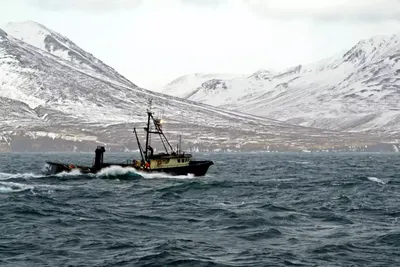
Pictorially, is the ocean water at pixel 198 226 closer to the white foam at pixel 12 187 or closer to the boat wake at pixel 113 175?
the white foam at pixel 12 187

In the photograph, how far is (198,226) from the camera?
51.8 m

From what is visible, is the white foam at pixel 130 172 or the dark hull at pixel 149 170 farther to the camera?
the dark hull at pixel 149 170

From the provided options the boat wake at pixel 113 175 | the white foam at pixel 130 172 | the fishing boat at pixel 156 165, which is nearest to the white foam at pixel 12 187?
the boat wake at pixel 113 175

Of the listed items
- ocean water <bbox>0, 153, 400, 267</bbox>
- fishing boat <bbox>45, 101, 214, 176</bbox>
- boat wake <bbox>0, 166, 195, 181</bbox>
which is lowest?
ocean water <bbox>0, 153, 400, 267</bbox>

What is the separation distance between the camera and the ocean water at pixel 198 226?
39531 millimetres

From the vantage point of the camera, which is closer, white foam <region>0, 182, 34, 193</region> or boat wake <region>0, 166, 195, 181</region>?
white foam <region>0, 182, 34, 193</region>

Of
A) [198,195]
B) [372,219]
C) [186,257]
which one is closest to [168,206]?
[198,195]

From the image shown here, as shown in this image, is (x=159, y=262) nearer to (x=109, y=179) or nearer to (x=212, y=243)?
(x=212, y=243)

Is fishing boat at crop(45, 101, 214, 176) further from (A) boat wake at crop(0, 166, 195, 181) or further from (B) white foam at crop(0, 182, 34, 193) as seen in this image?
(B) white foam at crop(0, 182, 34, 193)

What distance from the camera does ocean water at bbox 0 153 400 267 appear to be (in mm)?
39531

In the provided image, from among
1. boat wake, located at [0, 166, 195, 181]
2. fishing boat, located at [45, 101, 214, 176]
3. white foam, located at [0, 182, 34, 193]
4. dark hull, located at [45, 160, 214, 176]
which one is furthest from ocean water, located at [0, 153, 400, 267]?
fishing boat, located at [45, 101, 214, 176]

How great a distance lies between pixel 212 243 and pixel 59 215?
19.6m

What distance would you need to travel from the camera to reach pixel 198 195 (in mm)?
79562

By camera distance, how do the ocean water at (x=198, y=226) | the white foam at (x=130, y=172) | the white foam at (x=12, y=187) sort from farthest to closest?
1. the white foam at (x=130, y=172)
2. the white foam at (x=12, y=187)
3. the ocean water at (x=198, y=226)
